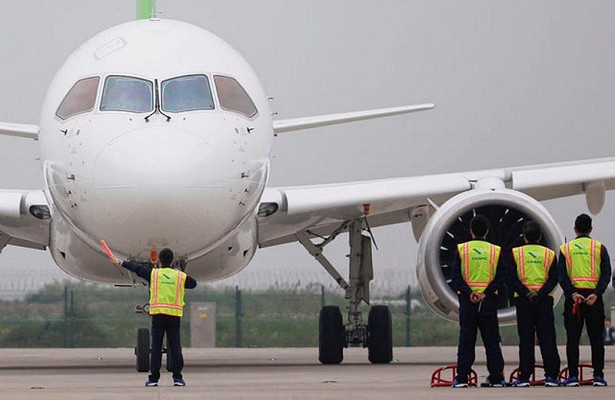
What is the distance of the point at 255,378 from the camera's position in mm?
16781

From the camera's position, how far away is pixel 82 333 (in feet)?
108

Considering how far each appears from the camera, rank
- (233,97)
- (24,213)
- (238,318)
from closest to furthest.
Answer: (233,97), (24,213), (238,318)

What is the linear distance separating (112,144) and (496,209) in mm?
4884

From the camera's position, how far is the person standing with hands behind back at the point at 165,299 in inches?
603

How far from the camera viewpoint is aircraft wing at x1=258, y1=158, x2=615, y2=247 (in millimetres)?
19766

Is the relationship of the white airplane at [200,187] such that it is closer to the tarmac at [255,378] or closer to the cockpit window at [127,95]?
the cockpit window at [127,95]

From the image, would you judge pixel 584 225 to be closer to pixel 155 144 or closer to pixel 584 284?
pixel 584 284

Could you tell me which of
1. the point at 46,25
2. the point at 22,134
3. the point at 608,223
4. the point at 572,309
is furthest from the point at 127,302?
the point at 572,309

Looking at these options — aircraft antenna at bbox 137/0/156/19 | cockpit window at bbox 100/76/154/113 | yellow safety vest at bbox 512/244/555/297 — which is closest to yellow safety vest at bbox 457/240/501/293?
yellow safety vest at bbox 512/244/555/297

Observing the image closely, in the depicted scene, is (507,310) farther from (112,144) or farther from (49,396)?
(49,396)

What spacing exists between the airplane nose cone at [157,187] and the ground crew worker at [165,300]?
2.30 ft

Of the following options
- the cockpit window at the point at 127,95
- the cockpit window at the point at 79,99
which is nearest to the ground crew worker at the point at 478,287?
the cockpit window at the point at 127,95

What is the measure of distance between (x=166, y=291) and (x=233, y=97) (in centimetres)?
319

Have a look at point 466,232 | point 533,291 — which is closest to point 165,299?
point 533,291
